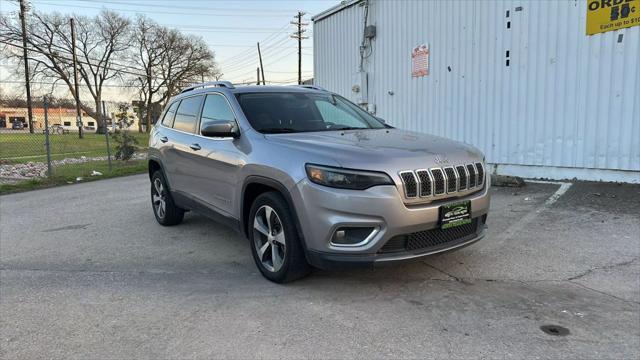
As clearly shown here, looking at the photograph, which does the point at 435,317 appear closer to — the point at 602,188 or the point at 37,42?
the point at 602,188

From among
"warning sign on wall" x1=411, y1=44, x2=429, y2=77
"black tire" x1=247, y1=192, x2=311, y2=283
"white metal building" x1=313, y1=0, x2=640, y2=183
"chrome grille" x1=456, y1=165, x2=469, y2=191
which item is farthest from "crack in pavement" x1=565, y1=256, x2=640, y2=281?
"warning sign on wall" x1=411, y1=44, x2=429, y2=77

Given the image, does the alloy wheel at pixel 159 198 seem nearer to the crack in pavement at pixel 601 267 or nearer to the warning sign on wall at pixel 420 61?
the crack in pavement at pixel 601 267

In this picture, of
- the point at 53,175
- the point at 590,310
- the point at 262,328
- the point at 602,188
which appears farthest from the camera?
the point at 53,175

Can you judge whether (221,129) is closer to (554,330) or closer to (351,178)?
(351,178)

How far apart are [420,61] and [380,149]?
25.0ft

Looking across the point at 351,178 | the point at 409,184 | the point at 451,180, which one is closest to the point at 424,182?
the point at 409,184

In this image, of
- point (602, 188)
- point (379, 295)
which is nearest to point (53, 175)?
point (379, 295)

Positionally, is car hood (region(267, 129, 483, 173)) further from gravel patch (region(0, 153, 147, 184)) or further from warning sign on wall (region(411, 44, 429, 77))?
gravel patch (region(0, 153, 147, 184))

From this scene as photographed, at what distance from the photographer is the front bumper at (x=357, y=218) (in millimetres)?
3443

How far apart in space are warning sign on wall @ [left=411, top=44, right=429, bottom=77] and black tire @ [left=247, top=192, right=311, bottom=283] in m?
7.47

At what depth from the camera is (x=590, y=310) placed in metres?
3.54

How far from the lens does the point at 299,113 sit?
16.1 ft

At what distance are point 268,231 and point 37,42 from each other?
175 ft

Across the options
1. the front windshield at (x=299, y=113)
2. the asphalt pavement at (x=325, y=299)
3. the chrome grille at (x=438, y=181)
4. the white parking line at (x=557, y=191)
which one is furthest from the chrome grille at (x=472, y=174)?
the white parking line at (x=557, y=191)
